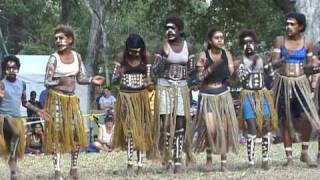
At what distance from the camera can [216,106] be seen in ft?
29.2

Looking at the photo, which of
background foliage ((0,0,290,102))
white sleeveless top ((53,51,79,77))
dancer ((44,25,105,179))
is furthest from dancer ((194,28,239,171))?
background foliage ((0,0,290,102))

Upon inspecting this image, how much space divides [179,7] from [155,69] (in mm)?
9787

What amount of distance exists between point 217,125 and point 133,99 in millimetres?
1036

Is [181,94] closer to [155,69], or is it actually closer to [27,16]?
[155,69]

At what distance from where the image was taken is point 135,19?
40906 millimetres

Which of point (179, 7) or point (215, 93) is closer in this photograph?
point (215, 93)

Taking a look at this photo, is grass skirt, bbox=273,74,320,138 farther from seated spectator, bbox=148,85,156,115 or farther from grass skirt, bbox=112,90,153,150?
grass skirt, bbox=112,90,153,150

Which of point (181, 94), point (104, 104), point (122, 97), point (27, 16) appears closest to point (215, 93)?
point (181, 94)

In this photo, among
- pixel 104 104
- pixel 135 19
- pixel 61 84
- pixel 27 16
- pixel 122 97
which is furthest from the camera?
pixel 27 16

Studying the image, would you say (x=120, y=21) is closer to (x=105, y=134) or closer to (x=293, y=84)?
(x=105, y=134)

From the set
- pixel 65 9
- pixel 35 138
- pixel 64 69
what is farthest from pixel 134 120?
pixel 65 9

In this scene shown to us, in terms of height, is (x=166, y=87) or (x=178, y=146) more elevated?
(x=166, y=87)

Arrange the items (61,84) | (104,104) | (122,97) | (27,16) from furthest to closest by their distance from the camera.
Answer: (27,16), (104,104), (122,97), (61,84)

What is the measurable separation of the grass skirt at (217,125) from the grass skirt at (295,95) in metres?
0.66
